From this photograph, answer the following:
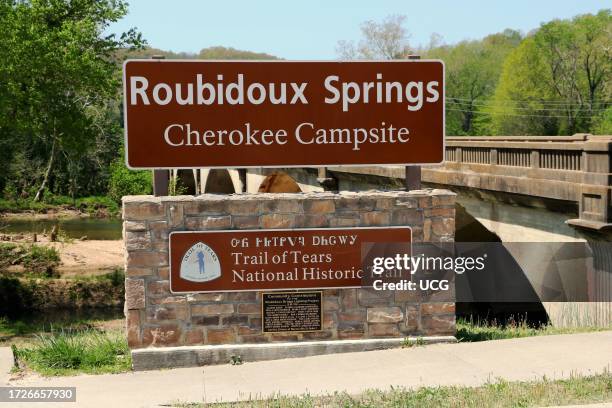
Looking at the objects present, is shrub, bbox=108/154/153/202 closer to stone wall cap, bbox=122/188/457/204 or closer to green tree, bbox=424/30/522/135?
green tree, bbox=424/30/522/135

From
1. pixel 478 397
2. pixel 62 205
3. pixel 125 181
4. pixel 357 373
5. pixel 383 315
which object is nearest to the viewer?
pixel 478 397

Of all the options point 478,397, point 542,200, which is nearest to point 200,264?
point 478,397

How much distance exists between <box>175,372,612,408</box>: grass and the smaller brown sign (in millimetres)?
2015

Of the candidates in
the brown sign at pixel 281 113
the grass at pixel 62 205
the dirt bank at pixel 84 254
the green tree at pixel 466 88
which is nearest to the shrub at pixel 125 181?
the grass at pixel 62 205

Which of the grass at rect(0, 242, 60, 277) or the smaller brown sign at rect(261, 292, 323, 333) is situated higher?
→ the smaller brown sign at rect(261, 292, 323, 333)

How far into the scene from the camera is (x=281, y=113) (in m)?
9.33

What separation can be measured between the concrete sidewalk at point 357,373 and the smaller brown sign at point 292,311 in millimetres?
405

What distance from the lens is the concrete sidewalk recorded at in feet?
24.5

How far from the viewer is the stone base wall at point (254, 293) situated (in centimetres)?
892

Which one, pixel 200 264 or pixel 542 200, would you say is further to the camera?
pixel 542 200

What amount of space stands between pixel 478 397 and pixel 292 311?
9.52ft

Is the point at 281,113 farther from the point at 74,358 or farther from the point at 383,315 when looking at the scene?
the point at 74,358

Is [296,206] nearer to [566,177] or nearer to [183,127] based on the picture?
[183,127]

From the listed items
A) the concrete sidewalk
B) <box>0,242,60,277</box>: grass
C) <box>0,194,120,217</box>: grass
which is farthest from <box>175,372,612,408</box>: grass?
<box>0,194,120,217</box>: grass
